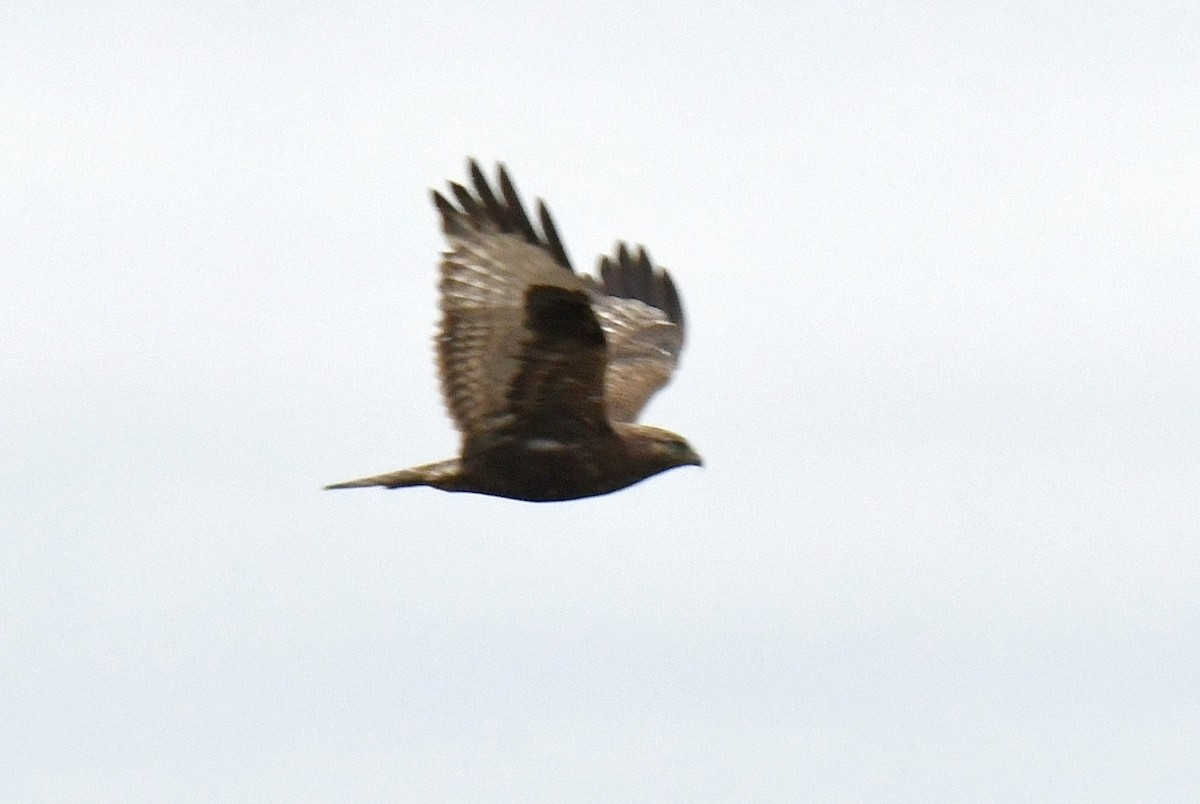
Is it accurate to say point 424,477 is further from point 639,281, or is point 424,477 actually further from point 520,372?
point 639,281

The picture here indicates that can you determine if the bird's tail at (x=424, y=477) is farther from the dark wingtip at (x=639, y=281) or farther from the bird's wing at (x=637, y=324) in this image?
the dark wingtip at (x=639, y=281)

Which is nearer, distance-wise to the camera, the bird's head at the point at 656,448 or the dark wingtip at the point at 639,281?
the bird's head at the point at 656,448

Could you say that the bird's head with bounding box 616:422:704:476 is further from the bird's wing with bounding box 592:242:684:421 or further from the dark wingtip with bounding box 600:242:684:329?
the dark wingtip with bounding box 600:242:684:329

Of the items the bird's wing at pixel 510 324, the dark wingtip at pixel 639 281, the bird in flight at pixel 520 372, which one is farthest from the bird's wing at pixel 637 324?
the bird's wing at pixel 510 324

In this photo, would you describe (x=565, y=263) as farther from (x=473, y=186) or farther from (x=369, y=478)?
(x=369, y=478)

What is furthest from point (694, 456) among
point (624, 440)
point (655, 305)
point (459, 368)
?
point (655, 305)

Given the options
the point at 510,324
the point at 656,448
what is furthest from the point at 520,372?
the point at 656,448
